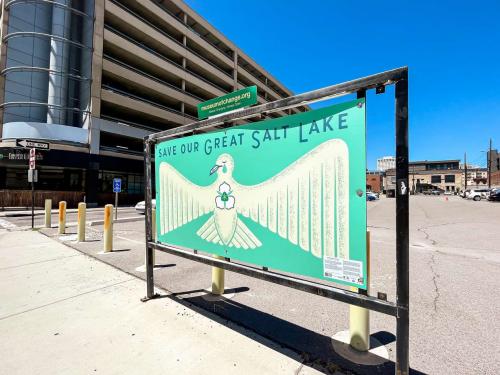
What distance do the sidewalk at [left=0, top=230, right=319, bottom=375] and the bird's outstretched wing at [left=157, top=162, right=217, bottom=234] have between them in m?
1.20

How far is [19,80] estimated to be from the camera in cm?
2289

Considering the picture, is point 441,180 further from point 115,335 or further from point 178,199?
point 115,335

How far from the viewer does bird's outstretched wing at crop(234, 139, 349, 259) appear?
2.04 metres

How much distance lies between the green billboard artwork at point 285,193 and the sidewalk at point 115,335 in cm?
88

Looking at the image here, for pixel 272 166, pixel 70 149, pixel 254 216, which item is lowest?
pixel 254 216

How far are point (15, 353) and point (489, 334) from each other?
194 inches

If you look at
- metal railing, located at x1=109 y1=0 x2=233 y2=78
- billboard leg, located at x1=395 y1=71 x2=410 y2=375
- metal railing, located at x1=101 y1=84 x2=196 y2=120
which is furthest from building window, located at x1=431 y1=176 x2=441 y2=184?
billboard leg, located at x1=395 y1=71 x2=410 y2=375

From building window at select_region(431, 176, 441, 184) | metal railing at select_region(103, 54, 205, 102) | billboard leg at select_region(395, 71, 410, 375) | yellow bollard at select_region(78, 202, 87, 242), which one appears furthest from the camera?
building window at select_region(431, 176, 441, 184)

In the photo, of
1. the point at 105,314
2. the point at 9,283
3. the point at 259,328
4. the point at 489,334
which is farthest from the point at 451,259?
the point at 9,283

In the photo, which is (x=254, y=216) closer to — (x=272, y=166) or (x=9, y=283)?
(x=272, y=166)

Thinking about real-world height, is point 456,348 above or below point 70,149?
below

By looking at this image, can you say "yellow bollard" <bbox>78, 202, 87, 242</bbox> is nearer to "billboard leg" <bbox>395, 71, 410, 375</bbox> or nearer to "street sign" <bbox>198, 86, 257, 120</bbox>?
"street sign" <bbox>198, 86, 257, 120</bbox>

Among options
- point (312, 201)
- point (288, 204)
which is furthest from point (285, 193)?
point (312, 201)

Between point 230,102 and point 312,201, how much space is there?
4.98ft
